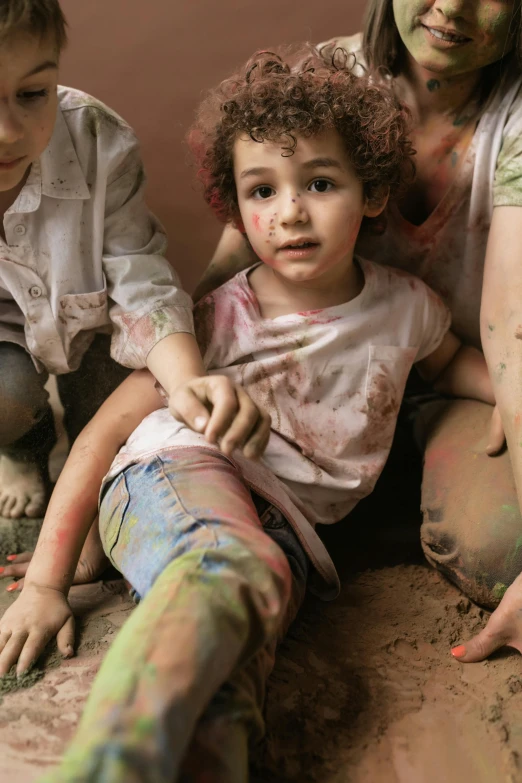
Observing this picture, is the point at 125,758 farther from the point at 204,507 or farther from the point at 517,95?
the point at 517,95

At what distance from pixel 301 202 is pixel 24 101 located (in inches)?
16.2

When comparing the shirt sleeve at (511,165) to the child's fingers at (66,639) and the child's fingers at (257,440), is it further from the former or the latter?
the child's fingers at (66,639)

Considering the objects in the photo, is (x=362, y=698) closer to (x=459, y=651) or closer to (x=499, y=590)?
(x=459, y=651)

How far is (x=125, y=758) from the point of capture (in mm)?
643

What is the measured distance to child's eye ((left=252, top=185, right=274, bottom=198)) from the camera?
1184 mm

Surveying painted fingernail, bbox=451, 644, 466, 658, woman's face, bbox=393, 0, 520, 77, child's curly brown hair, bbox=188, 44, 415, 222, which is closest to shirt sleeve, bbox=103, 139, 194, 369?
child's curly brown hair, bbox=188, 44, 415, 222

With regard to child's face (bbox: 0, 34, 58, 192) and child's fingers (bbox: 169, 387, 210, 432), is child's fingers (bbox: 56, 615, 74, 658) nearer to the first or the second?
child's fingers (bbox: 169, 387, 210, 432)

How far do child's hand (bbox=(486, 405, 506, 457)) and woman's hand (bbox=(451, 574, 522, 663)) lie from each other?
26cm

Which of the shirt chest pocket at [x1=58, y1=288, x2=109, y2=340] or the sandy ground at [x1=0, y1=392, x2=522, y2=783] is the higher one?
the shirt chest pocket at [x1=58, y1=288, x2=109, y2=340]

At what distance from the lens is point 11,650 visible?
1027mm

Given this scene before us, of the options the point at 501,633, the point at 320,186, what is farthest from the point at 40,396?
the point at 501,633

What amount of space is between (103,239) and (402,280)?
1.67 ft

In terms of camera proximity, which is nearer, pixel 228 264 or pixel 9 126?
pixel 9 126

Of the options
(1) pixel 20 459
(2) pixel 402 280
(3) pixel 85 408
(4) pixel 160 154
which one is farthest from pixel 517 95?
(1) pixel 20 459
